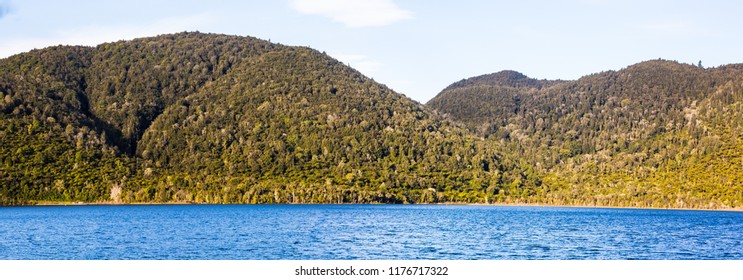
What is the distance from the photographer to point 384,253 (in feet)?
294

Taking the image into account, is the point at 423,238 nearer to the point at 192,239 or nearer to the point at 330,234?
the point at 330,234

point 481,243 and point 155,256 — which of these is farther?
point 481,243

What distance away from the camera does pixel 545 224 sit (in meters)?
144

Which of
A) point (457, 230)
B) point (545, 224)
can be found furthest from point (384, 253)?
point (545, 224)

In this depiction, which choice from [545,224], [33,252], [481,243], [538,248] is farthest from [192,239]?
[545,224]

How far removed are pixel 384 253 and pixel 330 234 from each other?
25.8 m

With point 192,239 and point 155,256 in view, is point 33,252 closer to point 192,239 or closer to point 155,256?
point 155,256
